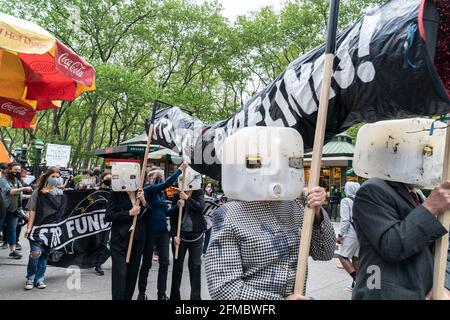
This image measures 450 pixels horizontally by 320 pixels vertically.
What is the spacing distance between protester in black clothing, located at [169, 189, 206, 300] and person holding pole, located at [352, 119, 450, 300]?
11.3ft

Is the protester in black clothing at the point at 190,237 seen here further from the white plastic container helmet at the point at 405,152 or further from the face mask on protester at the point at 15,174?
the face mask on protester at the point at 15,174

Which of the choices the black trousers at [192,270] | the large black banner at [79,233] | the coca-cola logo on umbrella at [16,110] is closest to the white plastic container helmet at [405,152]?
the black trousers at [192,270]

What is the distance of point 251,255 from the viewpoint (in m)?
1.96

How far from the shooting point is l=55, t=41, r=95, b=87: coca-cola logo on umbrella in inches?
159

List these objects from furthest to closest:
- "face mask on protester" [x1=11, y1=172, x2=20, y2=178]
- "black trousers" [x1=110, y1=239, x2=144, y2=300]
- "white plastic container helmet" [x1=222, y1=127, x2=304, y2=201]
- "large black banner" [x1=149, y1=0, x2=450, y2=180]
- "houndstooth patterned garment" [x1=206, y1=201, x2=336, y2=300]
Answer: "face mask on protester" [x1=11, y1=172, x2=20, y2=178], "black trousers" [x1=110, y1=239, x2=144, y2=300], "white plastic container helmet" [x1=222, y1=127, x2=304, y2=201], "houndstooth patterned garment" [x1=206, y1=201, x2=336, y2=300], "large black banner" [x1=149, y1=0, x2=450, y2=180]

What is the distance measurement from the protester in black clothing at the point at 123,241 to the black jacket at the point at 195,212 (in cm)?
97

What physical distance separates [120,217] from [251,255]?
2.99 metres

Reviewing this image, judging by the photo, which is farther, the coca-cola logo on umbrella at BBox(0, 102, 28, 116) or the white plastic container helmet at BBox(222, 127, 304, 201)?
the coca-cola logo on umbrella at BBox(0, 102, 28, 116)

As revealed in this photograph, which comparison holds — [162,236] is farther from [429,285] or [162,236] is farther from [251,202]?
[429,285]

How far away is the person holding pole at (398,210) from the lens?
1825 millimetres

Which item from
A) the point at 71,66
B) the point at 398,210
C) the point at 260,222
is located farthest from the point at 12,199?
the point at 398,210

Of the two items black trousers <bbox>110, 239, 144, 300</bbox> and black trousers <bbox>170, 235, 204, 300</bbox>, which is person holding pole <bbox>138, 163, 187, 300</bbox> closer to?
black trousers <bbox>170, 235, 204, 300</bbox>

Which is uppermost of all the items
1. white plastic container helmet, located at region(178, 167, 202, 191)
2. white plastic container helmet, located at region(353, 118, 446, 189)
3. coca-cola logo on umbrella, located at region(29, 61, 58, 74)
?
coca-cola logo on umbrella, located at region(29, 61, 58, 74)

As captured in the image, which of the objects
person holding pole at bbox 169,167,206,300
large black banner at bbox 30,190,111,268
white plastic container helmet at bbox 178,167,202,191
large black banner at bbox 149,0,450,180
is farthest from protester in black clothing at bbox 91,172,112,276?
large black banner at bbox 149,0,450,180
